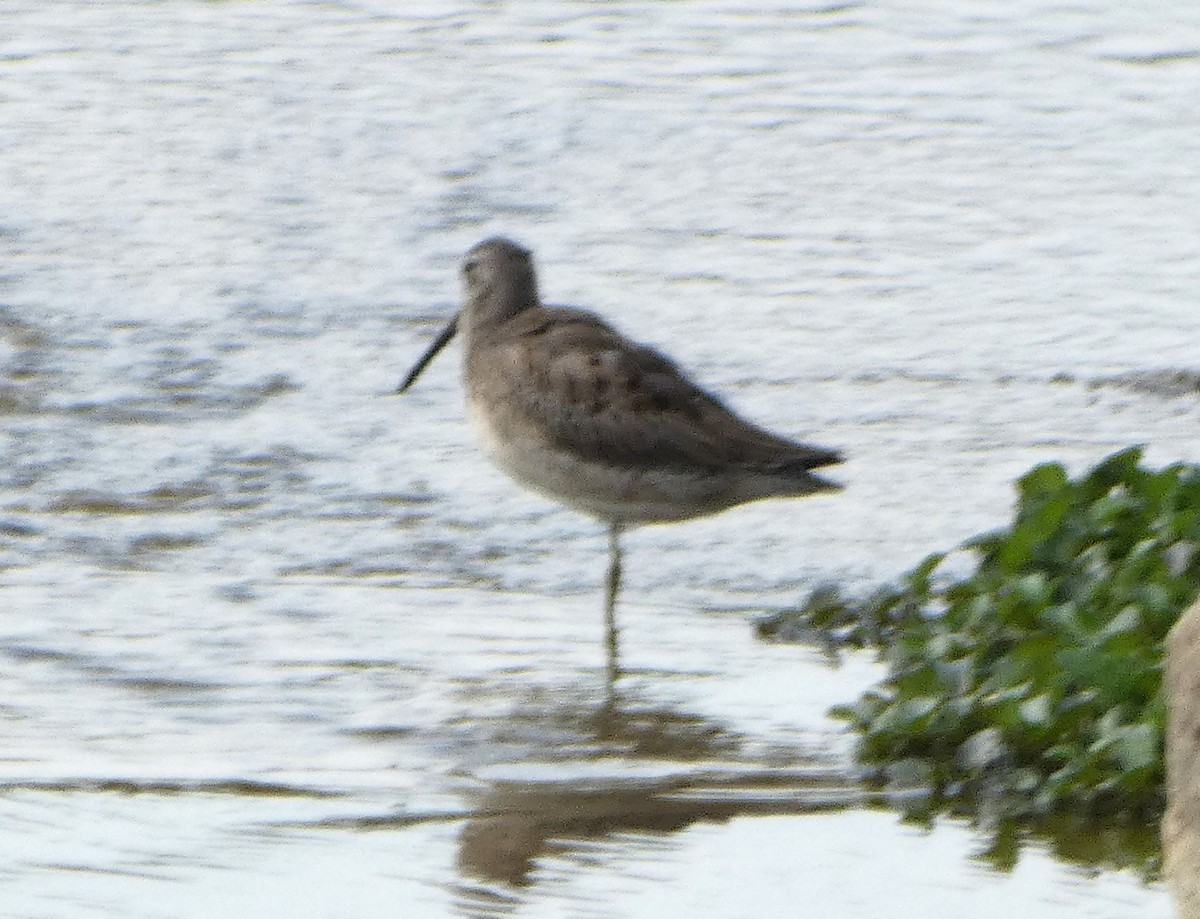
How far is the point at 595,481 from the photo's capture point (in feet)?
21.1

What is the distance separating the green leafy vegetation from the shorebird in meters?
0.77

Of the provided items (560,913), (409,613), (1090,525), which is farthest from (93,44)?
(560,913)

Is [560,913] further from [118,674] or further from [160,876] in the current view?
[118,674]

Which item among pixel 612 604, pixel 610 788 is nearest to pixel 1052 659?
pixel 610 788

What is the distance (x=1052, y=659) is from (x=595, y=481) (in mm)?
1871

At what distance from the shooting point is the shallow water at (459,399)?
450 centimetres

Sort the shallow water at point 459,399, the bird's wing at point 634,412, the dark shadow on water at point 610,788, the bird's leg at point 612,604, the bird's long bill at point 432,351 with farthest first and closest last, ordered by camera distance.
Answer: the bird's long bill at point 432,351, the bird's wing at point 634,412, the bird's leg at point 612,604, the shallow water at point 459,399, the dark shadow on water at point 610,788

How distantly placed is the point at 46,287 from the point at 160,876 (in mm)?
5945

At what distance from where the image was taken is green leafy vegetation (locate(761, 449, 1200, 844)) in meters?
4.54

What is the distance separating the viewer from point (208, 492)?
289 inches

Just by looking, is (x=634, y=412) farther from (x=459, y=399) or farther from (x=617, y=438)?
(x=459, y=399)

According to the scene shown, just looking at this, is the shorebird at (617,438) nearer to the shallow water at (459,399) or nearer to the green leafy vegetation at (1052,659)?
the shallow water at (459,399)

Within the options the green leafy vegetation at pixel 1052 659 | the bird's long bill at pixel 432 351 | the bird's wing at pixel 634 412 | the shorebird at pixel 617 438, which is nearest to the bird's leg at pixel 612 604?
the shorebird at pixel 617 438

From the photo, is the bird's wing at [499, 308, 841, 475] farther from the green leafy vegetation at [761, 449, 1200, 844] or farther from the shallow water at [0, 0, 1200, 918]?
the green leafy vegetation at [761, 449, 1200, 844]
